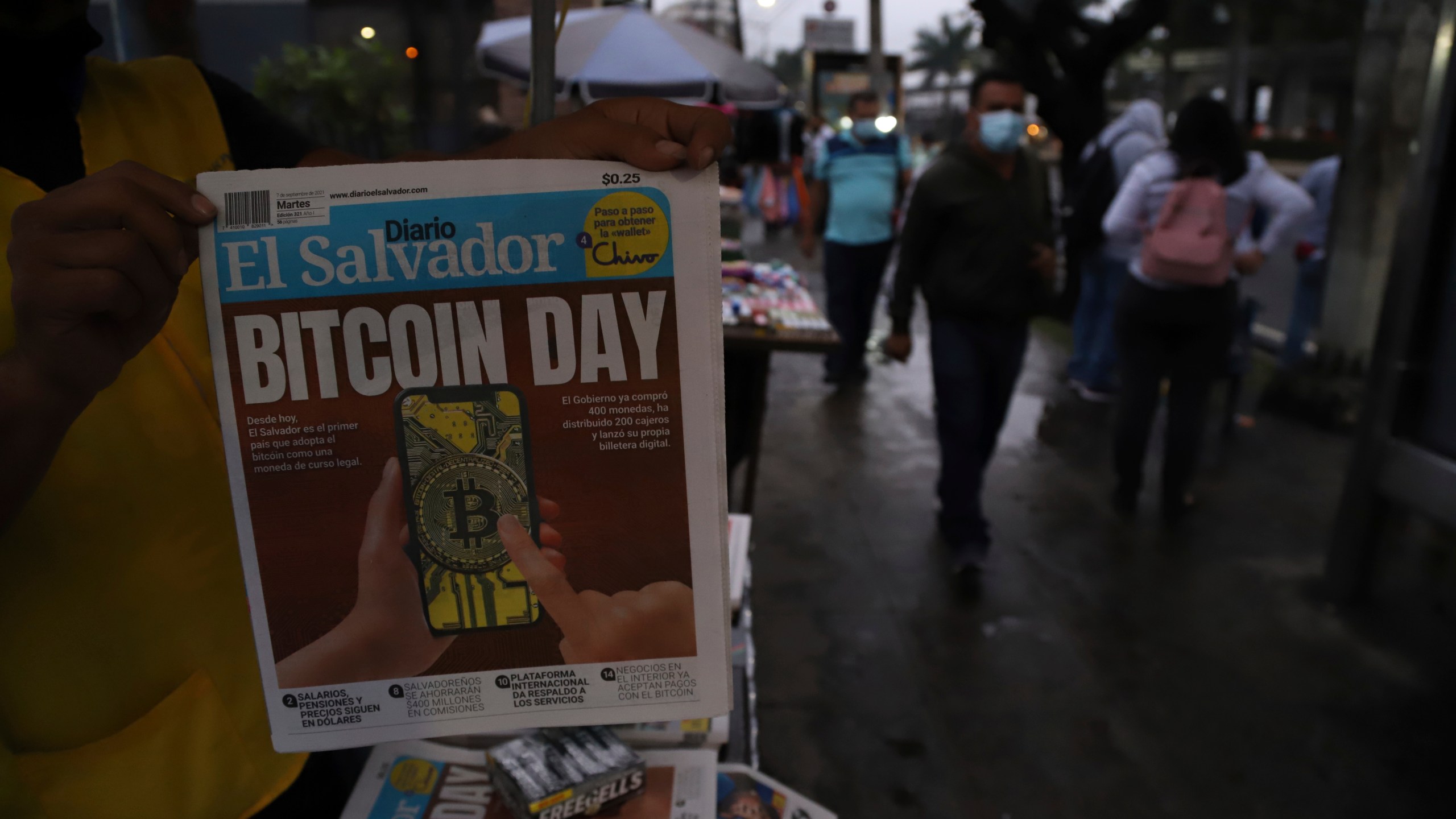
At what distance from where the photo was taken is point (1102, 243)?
5.12m

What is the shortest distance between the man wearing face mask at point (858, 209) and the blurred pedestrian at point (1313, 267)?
276cm

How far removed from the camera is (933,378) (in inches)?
128

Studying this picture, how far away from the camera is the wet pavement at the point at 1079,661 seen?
230 cm

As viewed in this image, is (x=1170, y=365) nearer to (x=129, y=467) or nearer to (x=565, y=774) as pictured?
(x=565, y=774)

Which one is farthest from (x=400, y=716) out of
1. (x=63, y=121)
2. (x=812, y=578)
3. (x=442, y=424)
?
(x=812, y=578)

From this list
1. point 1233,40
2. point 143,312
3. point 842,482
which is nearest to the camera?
point 143,312

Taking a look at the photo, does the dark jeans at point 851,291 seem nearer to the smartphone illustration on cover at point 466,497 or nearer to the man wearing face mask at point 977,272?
the man wearing face mask at point 977,272

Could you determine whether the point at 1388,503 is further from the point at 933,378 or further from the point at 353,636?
the point at 353,636

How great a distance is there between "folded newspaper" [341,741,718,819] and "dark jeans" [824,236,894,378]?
4171 mm

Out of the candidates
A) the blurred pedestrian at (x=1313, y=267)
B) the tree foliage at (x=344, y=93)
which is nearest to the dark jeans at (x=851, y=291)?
the blurred pedestrian at (x=1313, y=267)

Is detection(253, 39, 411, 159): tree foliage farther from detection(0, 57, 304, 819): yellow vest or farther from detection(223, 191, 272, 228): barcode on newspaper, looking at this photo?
detection(223, 191, 272, 228): barcode on newspaper

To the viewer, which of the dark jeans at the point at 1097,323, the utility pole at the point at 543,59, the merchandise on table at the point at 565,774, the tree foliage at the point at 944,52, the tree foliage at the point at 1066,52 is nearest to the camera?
the utility pole at the point at 543,59

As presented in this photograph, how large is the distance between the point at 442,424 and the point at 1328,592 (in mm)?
3509

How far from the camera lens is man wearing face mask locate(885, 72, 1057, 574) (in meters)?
3.01
